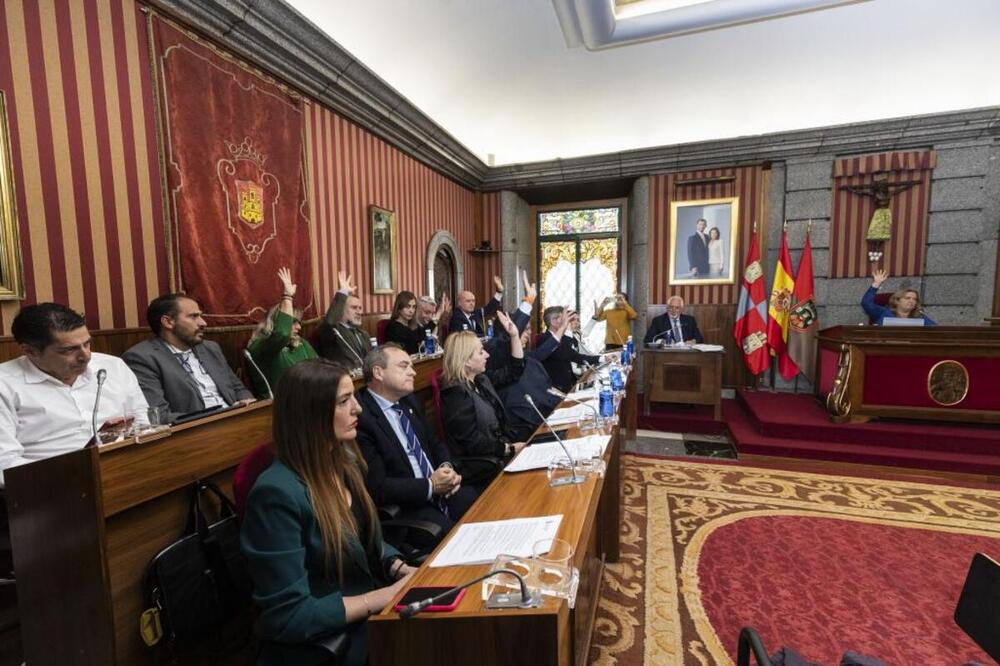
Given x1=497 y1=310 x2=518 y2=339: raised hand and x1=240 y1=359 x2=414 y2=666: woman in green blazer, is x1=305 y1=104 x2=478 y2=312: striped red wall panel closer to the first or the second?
x1=497 y1=310 x2=518 y2=339: raised hand

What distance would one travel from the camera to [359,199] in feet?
15.4

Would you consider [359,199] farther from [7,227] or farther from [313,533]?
[313,533]

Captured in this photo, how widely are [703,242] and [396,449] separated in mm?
6003

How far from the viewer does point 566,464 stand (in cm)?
179

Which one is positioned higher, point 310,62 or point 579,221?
point 310,62

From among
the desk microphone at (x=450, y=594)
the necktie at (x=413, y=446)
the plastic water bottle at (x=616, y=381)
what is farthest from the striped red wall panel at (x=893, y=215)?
the desk microphone at (x=450, y=594)

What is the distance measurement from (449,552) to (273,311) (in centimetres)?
230

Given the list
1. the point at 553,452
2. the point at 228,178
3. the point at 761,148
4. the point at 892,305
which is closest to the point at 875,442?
the point at 892,305

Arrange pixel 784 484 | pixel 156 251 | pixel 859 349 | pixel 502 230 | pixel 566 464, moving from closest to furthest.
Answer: pixel 566 464, pixel 156 251, pixel 784 484, pixel 859 349, pixel 502 230

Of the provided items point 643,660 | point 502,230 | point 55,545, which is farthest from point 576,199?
point 55,545

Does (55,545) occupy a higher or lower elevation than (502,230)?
lower

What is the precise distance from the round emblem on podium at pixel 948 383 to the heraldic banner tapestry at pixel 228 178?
5734mm

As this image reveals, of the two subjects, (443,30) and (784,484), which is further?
(443,30)

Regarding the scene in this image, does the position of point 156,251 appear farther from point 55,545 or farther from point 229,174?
point 55,545
